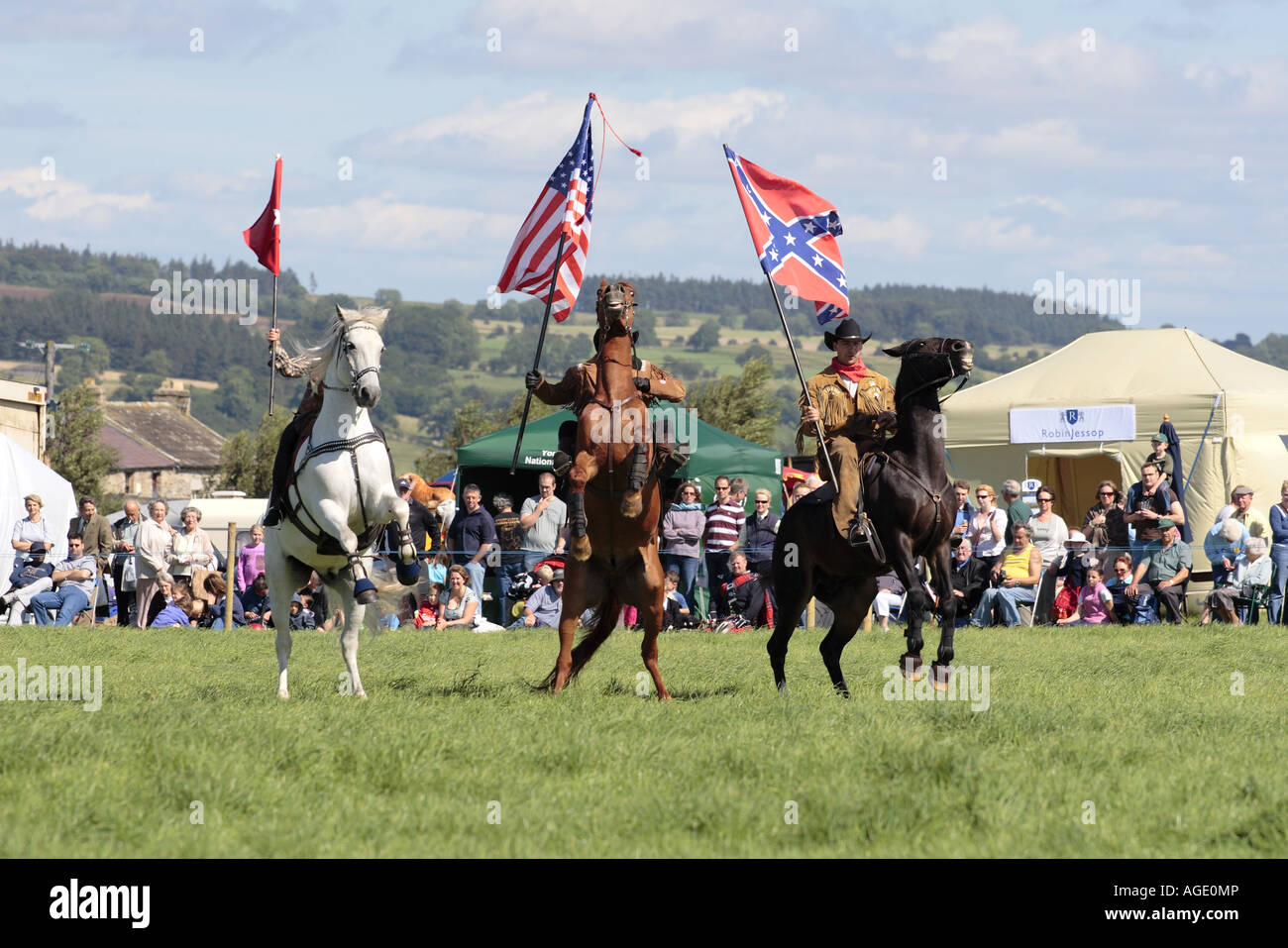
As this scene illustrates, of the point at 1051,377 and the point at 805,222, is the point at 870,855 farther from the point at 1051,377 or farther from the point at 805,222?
the point at 1051,377

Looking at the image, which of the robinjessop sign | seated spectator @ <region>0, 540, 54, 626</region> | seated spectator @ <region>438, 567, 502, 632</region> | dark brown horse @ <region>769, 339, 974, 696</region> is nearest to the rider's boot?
dark brown horse @ <region>769, 339, 974, 696</region>

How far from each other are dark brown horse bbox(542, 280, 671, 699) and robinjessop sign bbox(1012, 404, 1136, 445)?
53.2 feet

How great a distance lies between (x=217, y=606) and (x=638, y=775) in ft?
45.8

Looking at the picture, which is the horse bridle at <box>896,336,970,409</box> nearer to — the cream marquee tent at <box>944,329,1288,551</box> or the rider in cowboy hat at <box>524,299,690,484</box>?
the rider in cowboy hat at <box>524,299,690,484</box>

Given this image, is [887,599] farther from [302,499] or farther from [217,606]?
[302,499]

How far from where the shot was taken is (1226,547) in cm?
1950

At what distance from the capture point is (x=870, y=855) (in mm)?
6164

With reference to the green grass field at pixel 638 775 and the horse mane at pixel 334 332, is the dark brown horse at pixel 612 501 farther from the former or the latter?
the horse mane at pixel 334 332

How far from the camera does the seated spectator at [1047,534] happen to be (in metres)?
19.8

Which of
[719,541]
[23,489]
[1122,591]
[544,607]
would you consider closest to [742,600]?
[719,541]

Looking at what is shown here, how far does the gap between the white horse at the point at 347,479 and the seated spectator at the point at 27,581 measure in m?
9.69

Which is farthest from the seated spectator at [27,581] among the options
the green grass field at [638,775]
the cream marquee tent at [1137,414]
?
the cream marquee tent at [1137,414]
